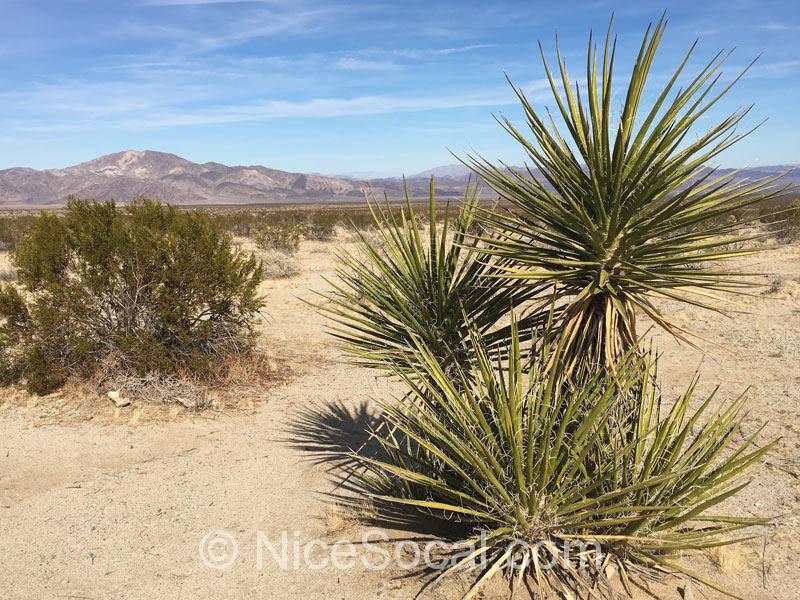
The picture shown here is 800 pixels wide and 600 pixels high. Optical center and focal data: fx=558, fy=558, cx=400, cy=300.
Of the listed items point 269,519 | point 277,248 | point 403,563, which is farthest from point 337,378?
point 277,248

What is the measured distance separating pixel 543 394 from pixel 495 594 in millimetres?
1320

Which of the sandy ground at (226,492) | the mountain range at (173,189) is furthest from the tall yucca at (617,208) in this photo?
the mountain range at (173,189)

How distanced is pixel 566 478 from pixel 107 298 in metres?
6.51

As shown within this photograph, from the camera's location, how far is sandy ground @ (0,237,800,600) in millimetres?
3824

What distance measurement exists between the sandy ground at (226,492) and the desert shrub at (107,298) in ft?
2.05

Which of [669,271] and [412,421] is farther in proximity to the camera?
[412,421]

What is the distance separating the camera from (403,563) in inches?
156

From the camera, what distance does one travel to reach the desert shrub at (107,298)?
715cm

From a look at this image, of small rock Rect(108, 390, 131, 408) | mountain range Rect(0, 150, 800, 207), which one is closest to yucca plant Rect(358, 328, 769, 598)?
small rock Rect(108, 390, 131, 408)

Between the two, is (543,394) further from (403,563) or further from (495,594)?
(403,563)

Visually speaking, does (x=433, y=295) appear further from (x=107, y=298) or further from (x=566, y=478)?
(x=107, y=298)

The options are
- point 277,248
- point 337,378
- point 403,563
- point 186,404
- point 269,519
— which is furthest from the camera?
point 277,248

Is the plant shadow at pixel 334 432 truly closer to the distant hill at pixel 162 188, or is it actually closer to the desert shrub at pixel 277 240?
the desert shrub at pixel 277 240

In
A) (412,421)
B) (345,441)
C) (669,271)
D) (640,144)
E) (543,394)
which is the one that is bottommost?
(345,441)
